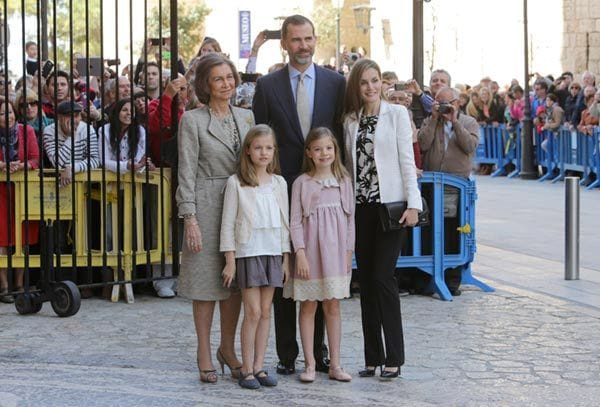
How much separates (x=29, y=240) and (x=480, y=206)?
398 inches

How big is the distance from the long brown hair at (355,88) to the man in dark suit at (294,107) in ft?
0.27

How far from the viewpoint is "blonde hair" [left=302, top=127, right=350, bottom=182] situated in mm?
7379

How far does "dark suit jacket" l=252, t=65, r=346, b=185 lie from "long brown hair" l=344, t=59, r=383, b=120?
9 cm

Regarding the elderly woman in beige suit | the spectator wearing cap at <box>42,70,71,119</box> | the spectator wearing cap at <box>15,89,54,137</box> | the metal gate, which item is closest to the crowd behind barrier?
the spectator wearing cap at <box>42,70,71,119</box>

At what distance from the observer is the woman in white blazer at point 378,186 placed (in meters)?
7.49

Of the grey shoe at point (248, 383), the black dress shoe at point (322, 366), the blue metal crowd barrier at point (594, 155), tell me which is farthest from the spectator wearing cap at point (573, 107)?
the grey shoe at point (248, 383)

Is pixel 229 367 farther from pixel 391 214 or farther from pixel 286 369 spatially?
pixel 391 214

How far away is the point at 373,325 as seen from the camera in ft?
25.1

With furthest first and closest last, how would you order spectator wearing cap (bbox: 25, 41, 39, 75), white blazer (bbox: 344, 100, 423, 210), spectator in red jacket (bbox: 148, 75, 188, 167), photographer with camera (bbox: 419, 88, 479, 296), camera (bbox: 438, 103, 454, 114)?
spectator wearing cap (bbox: 25, 41, 39, 75), photographer with camera (bbox: 419, 88, 479, 296), camera (bbox: 438, 103, 454, 114), spectator in red jacket (bbox: 148, 75, 188, 167), white blazer (bbox: 344, 100, 423, 210)

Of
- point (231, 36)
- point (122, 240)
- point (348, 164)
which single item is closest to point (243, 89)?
point (122, 240)

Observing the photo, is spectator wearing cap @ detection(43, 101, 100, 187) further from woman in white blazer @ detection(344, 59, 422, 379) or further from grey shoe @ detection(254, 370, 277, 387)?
grey shoe @ detection(254, 370, 277, 387)

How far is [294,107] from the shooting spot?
7668 mm

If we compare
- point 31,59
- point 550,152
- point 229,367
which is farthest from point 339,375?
point 550,152

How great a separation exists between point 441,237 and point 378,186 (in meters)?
3.28
